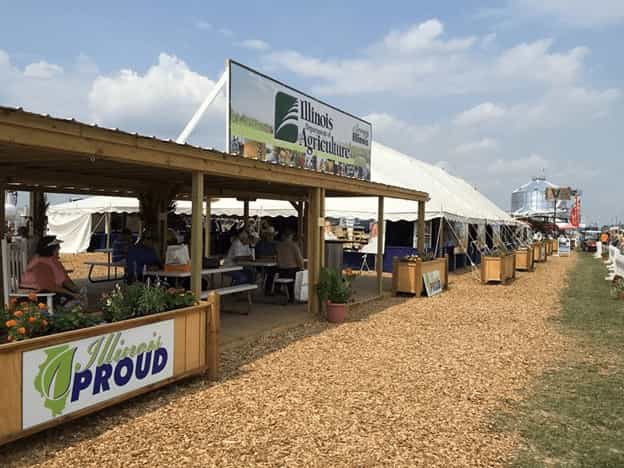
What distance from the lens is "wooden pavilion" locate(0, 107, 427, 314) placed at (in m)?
4.28

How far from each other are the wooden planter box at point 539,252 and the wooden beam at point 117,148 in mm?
20374

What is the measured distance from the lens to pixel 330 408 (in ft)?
15.4

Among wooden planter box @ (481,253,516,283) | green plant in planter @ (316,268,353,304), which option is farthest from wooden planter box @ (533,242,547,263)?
green plant in planter @ (316,268,353,304)

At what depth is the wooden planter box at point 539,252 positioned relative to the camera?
25462 mm

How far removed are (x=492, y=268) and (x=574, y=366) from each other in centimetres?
914

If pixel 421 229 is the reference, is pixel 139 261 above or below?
below

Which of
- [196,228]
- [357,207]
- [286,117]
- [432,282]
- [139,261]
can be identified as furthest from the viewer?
[357,207]

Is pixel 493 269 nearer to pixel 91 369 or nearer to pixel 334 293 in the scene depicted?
pixel 334 293

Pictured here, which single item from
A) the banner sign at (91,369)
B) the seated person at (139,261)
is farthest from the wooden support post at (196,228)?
the seated person at (139,261)

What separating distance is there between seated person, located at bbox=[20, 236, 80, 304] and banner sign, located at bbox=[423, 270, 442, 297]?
813 centimetres

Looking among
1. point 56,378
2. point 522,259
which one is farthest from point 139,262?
point 522,259

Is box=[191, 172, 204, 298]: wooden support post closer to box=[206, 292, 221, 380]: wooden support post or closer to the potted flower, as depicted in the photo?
box=[206, 292, 221, 380]: wooden support post

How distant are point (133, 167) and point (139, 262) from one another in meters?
1.99

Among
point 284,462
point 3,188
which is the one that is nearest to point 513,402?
point 284,462
